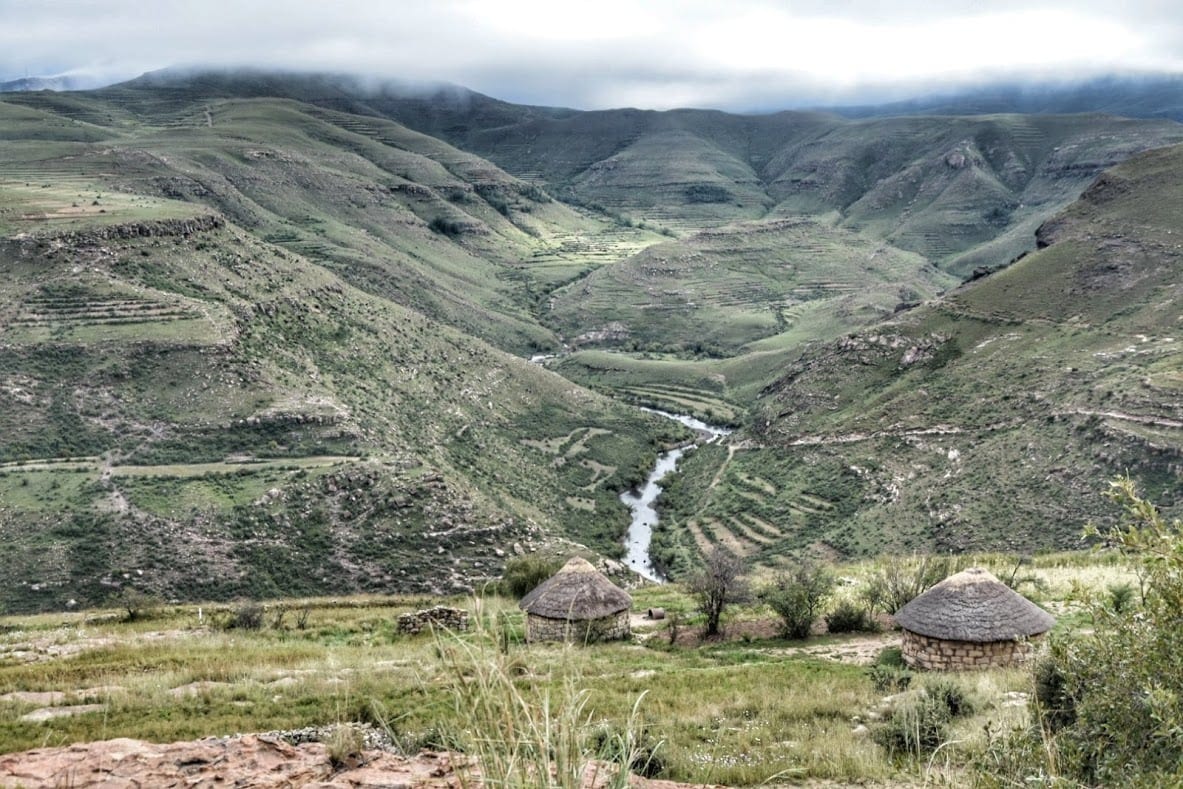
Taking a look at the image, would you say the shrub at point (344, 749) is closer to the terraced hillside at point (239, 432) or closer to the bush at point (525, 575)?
the bush at point (525, 575)

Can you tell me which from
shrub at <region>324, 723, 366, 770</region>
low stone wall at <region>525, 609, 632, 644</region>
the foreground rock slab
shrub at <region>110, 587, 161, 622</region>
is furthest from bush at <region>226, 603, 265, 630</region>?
shrub at <region>324, 723, 366, 770</region>

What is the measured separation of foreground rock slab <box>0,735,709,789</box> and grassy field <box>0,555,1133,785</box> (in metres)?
0.58

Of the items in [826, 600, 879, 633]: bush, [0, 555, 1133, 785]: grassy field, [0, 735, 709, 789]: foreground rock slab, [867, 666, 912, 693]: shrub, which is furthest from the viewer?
[826, 600, 879, 633]: bush

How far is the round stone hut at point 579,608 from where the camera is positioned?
25062mm

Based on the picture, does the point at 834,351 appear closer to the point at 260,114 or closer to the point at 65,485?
the point at 65,485

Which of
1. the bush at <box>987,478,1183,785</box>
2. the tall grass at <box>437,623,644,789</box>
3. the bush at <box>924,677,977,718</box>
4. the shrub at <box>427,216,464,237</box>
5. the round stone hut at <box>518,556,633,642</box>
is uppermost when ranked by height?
the shrub at <box>427,216,464,237</box>

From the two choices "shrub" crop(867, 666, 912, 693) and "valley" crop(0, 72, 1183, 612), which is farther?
"valley" crop(0, 72, 1183, 612)

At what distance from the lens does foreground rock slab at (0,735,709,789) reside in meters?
8.45

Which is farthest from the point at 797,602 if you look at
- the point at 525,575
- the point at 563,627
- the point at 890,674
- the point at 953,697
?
the point at 525,575

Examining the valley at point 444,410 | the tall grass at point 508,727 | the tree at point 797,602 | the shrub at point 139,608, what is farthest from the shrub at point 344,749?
the valley at point 444,410

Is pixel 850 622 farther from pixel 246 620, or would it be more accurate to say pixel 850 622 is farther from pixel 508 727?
pixel 508 727

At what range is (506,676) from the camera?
4.48m

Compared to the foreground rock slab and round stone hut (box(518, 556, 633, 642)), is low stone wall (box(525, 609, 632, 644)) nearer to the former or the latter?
round stone hut (box(518, 556, 633, 642))

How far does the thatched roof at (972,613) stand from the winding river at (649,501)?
32.5 meters
